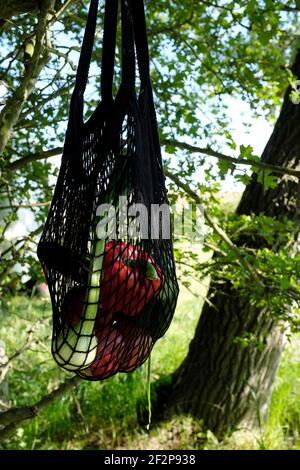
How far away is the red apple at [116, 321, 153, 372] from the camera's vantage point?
0.96 meters

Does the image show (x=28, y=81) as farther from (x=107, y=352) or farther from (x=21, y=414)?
(x=21, y=414)

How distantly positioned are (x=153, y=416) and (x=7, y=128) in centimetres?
247

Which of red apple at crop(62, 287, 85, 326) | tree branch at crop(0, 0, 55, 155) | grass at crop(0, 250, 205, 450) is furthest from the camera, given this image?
grass at crop(0, 250, 205, 450)

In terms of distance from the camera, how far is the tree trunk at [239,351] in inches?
117

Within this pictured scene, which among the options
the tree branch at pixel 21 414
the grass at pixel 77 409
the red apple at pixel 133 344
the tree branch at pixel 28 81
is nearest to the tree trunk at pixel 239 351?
the grass at pixel 77 409

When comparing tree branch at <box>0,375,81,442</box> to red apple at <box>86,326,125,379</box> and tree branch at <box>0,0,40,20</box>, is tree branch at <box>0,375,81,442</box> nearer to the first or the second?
red apple at <box>86,326,125,379</box>

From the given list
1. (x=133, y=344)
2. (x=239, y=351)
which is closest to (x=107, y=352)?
(x=133, y=344)

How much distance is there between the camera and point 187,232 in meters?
1.98

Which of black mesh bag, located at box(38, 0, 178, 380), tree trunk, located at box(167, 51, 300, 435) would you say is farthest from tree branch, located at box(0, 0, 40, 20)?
tree trunk, located at box(167, 51, 300, 435)

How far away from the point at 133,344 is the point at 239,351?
227 cm

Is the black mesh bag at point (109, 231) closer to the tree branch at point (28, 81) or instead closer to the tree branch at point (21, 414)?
the tree branch at point (28, 81)

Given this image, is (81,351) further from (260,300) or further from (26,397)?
(26,397)

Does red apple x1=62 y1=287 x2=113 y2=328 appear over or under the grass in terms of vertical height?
over
